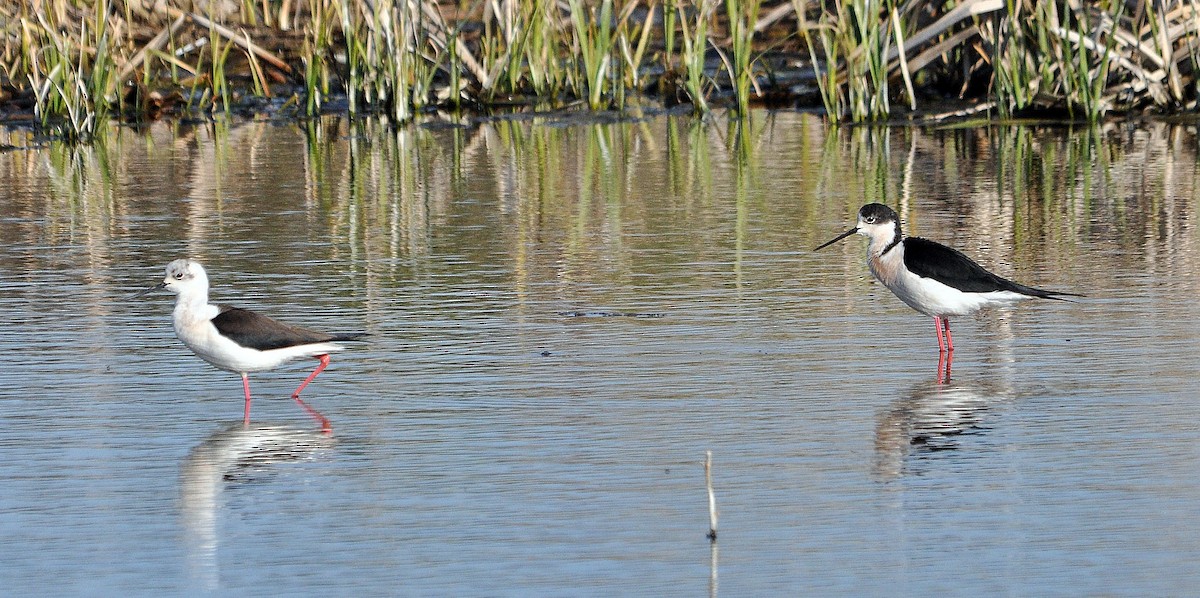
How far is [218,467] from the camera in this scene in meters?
6.51

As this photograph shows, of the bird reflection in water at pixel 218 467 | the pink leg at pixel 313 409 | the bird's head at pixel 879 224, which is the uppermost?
the bird's head at pixel 879 224

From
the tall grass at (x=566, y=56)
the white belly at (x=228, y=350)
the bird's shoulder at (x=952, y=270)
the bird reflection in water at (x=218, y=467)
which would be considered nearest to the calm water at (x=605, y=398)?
the bird reflection in water at (x=218, y=467)

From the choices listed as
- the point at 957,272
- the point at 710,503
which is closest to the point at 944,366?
the point at 957,272

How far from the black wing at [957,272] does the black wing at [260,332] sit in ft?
8.47

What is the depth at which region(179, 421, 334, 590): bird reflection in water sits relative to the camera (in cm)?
552

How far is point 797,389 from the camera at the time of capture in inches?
296

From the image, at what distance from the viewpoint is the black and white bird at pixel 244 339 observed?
7414 millimetres

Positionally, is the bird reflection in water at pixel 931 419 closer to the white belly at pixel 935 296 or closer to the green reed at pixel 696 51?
the white belly at pixel 935 296

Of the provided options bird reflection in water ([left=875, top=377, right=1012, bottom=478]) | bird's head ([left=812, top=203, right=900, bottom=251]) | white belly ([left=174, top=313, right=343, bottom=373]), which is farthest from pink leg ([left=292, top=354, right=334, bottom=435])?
bird's head ([left=812, top=203, right=900, bottom=251])

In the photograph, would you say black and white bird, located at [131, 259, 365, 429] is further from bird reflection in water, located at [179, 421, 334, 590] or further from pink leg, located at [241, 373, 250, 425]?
bird reflection in water, located at [179, 421, 334, 590]

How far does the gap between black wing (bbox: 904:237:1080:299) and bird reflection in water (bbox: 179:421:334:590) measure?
290cm

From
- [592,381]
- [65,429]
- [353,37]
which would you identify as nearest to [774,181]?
[353,37]

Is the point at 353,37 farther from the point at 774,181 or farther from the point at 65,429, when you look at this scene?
the point at 65,429

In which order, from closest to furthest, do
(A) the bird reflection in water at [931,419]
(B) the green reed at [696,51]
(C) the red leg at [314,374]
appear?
(A) the bird reflection in water at [931,419]
(C) the red leg at [314,374]
(B) the green reed at [696,51]
